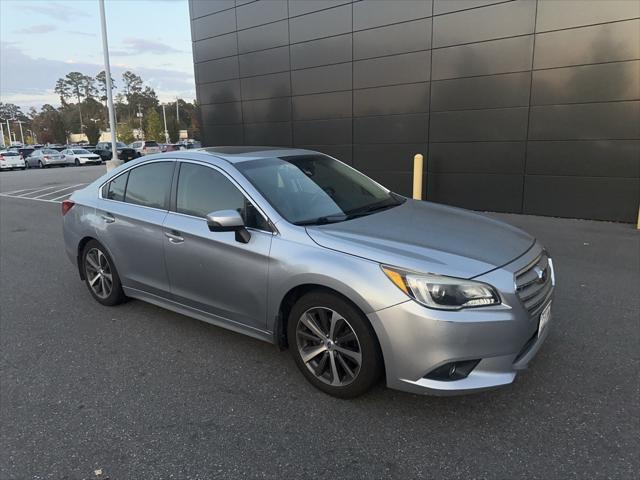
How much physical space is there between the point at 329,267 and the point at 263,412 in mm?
1022

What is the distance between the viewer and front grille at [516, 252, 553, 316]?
9.39 feet

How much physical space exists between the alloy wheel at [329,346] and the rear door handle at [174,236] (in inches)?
51.1

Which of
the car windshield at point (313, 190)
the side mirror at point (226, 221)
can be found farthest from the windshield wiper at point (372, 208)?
the side mirror at point (226, 221)

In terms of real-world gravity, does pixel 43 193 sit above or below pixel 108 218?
below

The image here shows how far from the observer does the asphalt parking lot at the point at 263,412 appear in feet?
8.34

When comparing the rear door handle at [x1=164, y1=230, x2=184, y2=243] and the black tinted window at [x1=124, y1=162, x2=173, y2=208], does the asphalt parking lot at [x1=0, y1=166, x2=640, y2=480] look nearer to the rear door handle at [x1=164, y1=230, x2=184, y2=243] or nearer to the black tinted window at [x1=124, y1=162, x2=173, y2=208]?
the rear door handle at [x1=164, y1=230, x2=184, y2=243]

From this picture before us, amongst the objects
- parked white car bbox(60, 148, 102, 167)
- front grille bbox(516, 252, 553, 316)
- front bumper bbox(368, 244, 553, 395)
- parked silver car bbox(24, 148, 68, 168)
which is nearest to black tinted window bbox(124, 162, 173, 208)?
front bumper bbox(368, 244, 553, 395)

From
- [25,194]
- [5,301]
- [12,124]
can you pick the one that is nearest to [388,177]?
[5,301]

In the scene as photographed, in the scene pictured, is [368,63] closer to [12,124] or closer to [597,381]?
[597,381]

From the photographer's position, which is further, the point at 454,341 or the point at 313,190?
the point at 313,190

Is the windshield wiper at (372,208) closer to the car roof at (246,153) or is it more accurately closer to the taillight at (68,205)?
the car roof at (246,153)

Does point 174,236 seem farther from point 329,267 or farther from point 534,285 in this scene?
point 534,285

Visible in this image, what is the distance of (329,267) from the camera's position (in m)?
2.93

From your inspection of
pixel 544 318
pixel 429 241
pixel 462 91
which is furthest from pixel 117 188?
pixel 462 91
